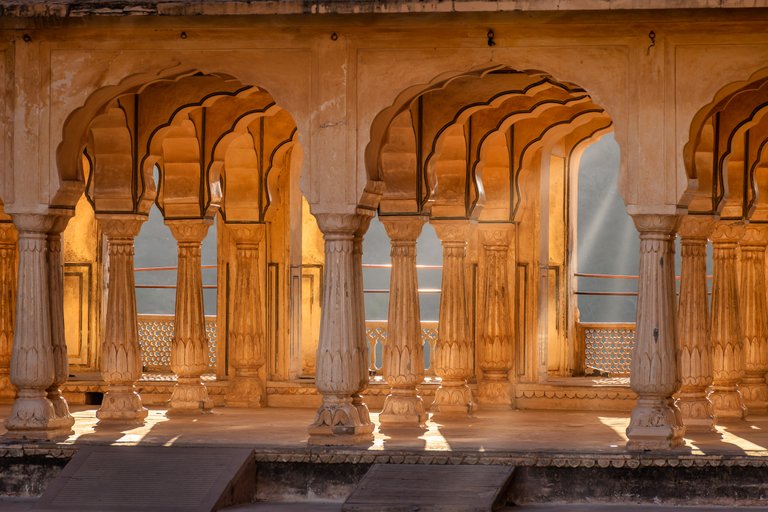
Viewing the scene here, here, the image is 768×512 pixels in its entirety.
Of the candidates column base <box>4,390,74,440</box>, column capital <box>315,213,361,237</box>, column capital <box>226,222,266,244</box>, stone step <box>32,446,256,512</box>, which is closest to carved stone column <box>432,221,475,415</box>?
column capital <box>226,222,266,244</box>

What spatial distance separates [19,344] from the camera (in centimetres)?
1376

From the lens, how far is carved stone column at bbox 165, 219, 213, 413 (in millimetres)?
16812

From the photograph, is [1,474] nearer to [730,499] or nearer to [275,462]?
[275,462]

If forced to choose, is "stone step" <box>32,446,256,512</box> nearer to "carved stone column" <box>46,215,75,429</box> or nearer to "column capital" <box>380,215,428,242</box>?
"carved stone column" <box>46,215,75,429</box>

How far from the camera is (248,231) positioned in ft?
58.7

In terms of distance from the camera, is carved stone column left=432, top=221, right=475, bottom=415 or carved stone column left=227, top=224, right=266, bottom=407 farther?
carved stone column left=227, top=224, right=266, bottom=407

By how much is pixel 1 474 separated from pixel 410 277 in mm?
4137

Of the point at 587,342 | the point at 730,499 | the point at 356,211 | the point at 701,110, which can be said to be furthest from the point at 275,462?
the point at 587,342

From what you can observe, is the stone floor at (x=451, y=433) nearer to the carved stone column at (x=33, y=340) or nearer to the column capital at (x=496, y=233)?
the carved stone column at (x=33, y=340)

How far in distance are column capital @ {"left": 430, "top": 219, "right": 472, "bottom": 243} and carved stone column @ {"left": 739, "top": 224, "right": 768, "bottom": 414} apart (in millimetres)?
2893

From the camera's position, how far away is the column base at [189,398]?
1677cm

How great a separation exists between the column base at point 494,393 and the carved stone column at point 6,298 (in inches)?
194

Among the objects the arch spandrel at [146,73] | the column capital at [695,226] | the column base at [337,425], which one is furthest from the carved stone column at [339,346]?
the column capital at [695,226]

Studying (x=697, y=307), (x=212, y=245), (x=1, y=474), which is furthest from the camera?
(x=212, y=245)
